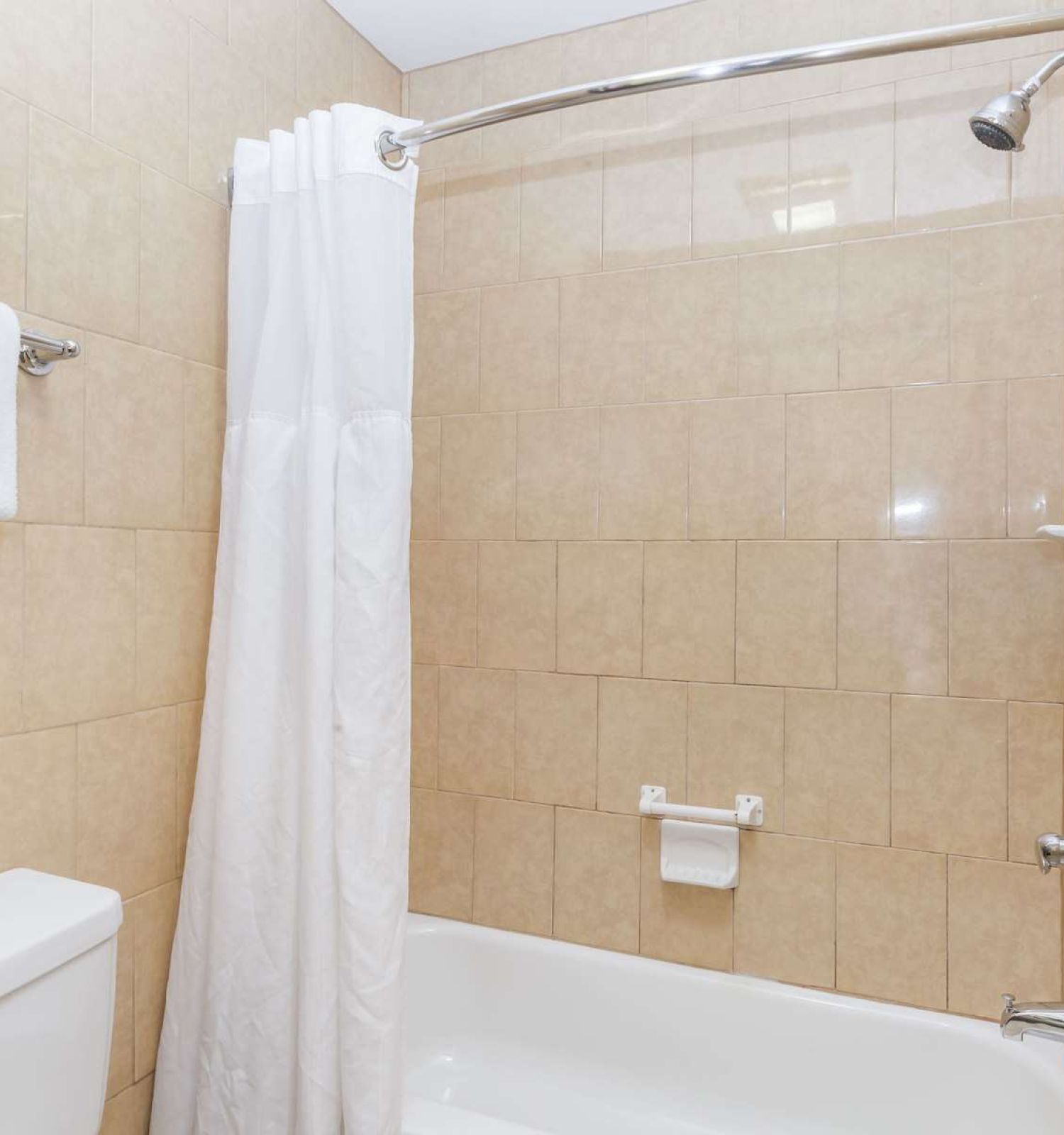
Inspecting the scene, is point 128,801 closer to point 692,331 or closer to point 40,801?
point 40,801

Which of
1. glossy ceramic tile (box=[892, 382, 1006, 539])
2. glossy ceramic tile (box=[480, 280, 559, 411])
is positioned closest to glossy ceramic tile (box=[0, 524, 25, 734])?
glossy ceramic tile (box=[480, 280, 559, 411])

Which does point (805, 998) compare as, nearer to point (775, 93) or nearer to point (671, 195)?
point (671, 195)

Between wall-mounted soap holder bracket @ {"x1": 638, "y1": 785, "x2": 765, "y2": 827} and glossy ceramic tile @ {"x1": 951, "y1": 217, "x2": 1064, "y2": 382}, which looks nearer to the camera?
glossy ceramic tile @ {"x1": 951, "y1": 217, "x2": 1064, "y2": 382}

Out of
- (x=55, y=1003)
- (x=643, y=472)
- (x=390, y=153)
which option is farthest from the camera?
(x=643, y=472)

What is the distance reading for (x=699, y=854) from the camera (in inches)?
71.5

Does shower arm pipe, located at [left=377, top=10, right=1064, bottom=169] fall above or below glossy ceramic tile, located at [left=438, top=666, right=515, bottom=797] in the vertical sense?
above

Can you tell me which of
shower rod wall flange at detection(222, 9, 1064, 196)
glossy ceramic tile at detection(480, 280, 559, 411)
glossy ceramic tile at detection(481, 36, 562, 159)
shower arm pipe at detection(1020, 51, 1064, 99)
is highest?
glossy ceramic tile at detection(481, 36, 562, 159)

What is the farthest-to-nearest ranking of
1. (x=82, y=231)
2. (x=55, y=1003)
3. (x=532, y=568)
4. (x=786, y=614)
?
(x=532, y=568), (x=786, y=614), (x=82, y=231), (x=55, y=1003)

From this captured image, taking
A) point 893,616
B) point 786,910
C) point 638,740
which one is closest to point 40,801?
point 638,740

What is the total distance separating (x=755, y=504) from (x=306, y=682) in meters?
0.93

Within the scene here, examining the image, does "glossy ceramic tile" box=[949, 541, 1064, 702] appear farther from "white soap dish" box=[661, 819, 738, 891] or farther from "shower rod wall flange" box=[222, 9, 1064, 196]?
"shower rod wall flange" box=[222, 9, 1064, 196]

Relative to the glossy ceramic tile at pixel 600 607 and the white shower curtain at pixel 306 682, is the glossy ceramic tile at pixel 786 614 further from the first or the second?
the white shower curtain at pixel 306 682

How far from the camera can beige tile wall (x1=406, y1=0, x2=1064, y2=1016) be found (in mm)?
1632

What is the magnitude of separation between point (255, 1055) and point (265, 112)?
5.65 ft
